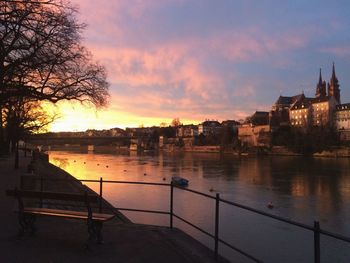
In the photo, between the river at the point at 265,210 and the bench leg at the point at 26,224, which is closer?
the bench leg at the point at 26,224

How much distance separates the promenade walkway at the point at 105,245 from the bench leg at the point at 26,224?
0.48 ft

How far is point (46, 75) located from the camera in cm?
2041

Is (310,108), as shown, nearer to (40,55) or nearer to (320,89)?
(320,89)

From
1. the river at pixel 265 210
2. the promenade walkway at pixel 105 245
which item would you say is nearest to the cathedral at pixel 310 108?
the river at pixel 265 210

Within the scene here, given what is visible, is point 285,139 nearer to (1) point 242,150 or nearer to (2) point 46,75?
(1) point 242,150

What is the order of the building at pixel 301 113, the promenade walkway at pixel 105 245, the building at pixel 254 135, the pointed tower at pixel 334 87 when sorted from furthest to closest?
the pointed tower at pixel 334 87, the building at pixel 301 113, the building at pixel 254 135, the promenade walkway at pixel 105 245

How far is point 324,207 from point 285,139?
116 metres

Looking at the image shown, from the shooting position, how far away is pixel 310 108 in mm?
164000

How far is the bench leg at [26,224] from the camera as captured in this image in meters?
8.64

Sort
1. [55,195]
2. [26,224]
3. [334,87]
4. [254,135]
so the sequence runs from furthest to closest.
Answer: [334,87] → [254,135] → [26,224] → [55,195]

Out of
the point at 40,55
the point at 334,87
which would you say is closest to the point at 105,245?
the point at 40,55

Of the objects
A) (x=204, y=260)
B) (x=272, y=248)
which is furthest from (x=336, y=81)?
(x=204, y=260)

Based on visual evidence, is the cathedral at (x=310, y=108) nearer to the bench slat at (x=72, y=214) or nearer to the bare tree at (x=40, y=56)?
the bare tree at (x=40, y=56)

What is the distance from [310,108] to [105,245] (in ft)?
539
